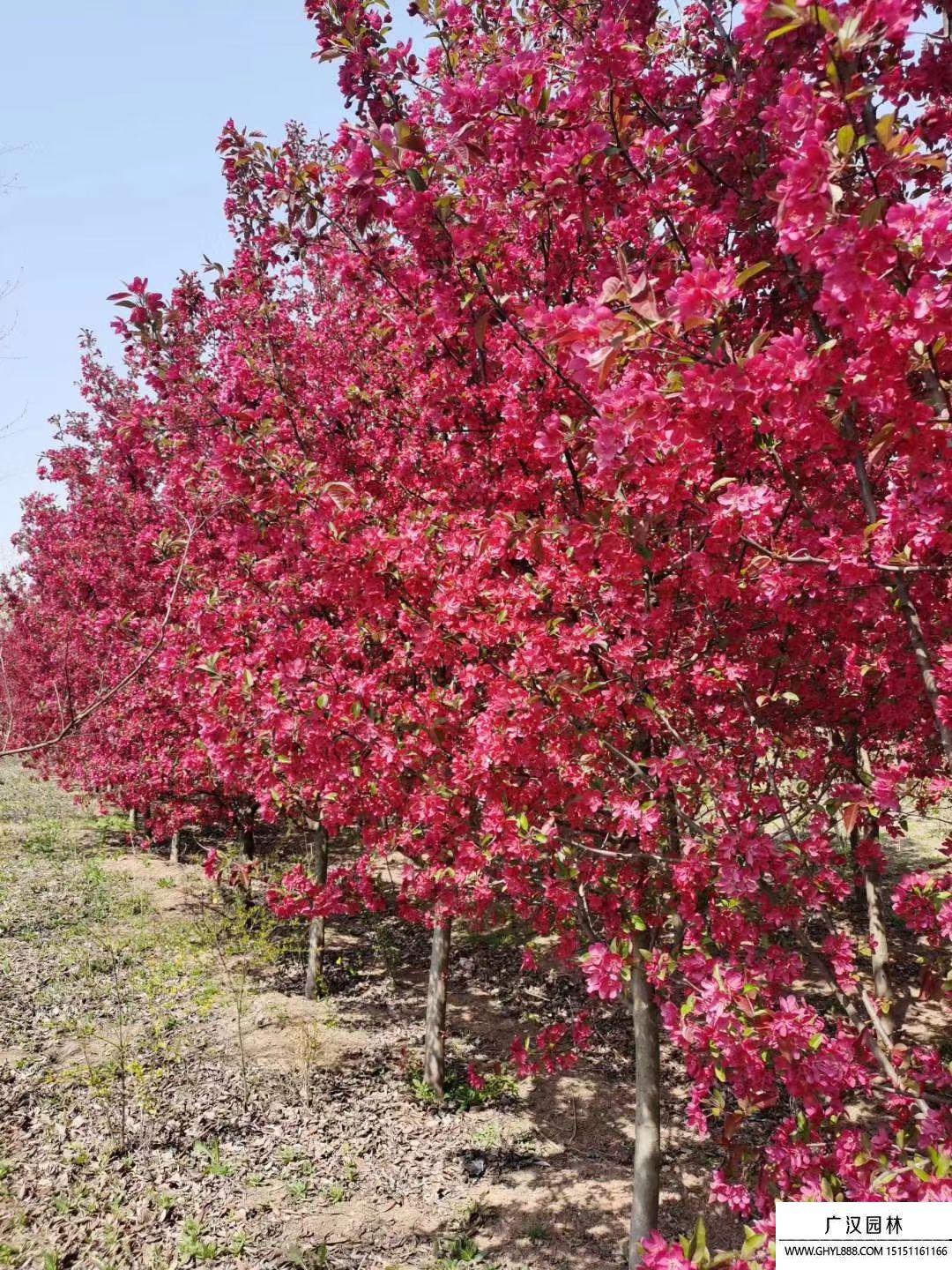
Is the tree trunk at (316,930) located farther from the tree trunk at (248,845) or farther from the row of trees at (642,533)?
the tree trunk at (248,845)

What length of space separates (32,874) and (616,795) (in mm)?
11168

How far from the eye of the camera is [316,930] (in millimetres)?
7875

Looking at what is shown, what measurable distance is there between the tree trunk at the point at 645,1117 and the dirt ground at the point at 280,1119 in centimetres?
61

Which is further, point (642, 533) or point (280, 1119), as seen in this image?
point (280, 1119)

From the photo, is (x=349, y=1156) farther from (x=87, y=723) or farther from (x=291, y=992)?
(x=87, y=723)

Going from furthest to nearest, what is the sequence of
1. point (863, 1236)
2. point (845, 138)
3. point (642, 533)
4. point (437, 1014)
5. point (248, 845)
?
point (248, 845), point (437, 1014), point (642, 533), point (863, 1236), point (845, 138)

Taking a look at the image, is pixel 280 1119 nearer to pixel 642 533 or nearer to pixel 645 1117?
pixel 645 1117

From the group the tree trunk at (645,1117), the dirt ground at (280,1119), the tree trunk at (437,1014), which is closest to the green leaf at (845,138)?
the tree trunk at (645,1117)

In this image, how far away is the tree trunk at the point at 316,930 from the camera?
290 inches

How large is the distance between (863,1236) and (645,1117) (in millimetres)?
2304

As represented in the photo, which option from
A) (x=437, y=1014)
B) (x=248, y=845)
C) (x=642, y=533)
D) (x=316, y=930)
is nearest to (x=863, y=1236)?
(x=642, y=533)

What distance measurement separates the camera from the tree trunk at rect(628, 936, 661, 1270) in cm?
417

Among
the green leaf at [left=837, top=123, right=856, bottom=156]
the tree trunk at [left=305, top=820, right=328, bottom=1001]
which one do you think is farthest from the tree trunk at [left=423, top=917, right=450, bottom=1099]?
the green leaf at [left=837, top=123, right=856, bottom=156]

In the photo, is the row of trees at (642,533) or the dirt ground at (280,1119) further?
the dirt ground at (280,1119)
